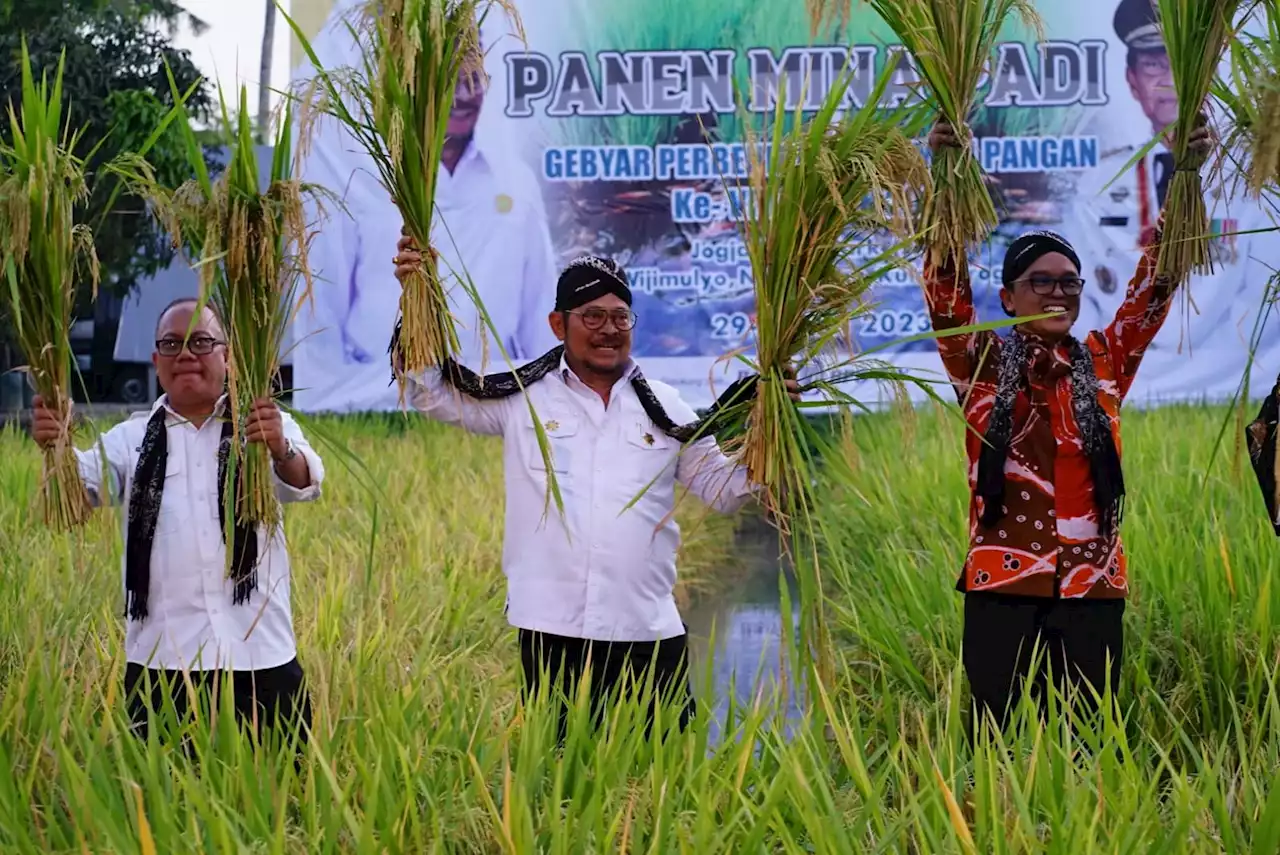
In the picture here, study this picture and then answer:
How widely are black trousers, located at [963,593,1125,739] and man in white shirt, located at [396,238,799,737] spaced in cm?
56

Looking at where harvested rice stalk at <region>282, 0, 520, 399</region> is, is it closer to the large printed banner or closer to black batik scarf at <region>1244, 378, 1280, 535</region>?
black batik scarf at <region>1244, 378, 1280, 535</region>

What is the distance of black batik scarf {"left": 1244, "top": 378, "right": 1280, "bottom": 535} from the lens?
7.60 feet

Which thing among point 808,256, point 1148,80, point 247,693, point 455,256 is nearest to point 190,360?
point 247,693

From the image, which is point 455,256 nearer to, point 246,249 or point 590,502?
point 590,502

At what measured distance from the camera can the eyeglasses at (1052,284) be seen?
246 cm

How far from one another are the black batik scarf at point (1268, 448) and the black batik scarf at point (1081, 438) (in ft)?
0.76

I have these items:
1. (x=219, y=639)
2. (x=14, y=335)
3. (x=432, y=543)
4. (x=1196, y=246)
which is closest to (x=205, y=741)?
(x=219, y=639)

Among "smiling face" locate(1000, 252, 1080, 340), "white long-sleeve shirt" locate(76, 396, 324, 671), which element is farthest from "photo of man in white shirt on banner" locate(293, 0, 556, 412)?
"smiling face" locate(1000, 252, 1080, 340)

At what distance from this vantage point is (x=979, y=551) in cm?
253

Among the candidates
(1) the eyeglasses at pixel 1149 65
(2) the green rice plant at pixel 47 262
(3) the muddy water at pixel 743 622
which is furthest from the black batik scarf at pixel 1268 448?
(1) the eyeglasses at pixel 1149 65

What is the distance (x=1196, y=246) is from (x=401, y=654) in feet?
7.47

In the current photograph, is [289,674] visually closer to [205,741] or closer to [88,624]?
[205,741]

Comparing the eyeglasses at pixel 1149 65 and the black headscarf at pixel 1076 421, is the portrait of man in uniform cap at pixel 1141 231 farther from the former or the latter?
the black headscarf at pixel 1076 421

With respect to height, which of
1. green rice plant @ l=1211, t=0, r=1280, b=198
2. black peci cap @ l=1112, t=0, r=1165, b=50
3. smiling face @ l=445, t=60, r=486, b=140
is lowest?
green rice plant @ l=1211, t=0, r=1280, b=198
